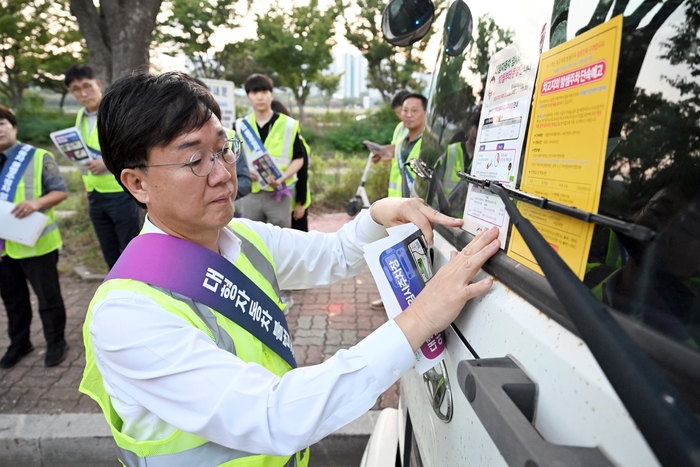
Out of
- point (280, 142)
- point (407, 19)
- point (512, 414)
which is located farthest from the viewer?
point (280, 142)

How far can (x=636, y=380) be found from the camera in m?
0.53

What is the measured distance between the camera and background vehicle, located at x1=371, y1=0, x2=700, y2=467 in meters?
0.60

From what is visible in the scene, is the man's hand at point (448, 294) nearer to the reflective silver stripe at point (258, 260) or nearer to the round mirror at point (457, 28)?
the reflective silver stripe at point (258, 260)

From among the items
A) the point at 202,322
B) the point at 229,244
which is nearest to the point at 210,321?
the point at 202,322

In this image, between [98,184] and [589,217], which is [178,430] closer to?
[589,217]

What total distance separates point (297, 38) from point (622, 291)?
2355 cm

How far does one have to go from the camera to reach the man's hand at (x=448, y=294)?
3.08ft

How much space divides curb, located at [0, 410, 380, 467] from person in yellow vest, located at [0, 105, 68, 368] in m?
0.82

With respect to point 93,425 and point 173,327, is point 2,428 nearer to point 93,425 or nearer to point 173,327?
point 93,425

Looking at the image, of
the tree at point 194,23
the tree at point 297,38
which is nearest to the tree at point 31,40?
the tree at point 194,23

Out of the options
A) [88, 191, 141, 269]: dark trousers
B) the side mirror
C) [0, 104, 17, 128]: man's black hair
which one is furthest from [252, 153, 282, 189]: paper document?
the side mirror

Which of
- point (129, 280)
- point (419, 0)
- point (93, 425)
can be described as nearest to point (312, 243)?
point (129, 280)

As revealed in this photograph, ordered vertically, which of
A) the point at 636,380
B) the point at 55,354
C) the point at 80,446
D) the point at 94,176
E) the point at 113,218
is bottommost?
the point at 80,446

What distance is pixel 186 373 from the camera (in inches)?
37.3
